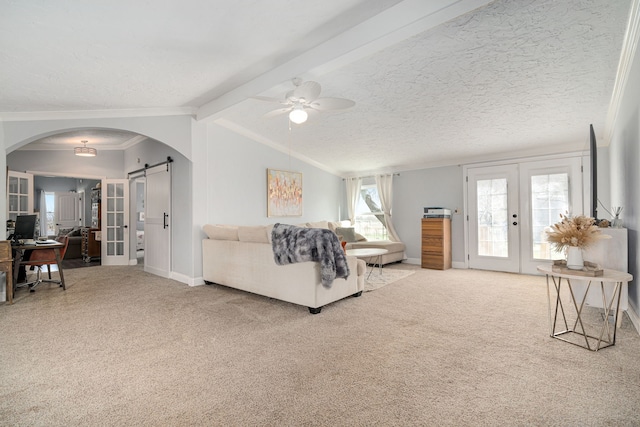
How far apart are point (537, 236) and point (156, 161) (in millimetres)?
7010

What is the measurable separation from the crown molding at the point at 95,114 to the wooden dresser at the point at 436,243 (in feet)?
15.5

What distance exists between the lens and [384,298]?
4020 mm

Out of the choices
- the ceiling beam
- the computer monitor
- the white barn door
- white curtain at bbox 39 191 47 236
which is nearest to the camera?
the ceiling beam

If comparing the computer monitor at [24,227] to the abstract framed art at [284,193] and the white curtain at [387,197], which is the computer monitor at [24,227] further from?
the white curtain at [387,197]

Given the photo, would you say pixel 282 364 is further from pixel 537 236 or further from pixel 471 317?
pixel 537 236

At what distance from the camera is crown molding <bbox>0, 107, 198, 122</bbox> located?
13.9 ft

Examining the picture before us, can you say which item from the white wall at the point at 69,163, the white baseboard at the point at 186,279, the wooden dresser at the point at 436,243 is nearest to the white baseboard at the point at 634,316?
the wooden dresser at the point at 436,243

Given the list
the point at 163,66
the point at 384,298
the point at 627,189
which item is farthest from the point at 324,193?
the point at 627,189

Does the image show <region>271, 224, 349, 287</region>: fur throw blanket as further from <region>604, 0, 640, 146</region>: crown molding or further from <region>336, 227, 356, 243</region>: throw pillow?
<region>336, 227, 356, 243</region>: throw pillow

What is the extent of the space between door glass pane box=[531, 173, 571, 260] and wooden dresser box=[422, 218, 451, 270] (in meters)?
1.42

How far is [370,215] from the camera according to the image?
307 inches

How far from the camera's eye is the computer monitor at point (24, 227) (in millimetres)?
4703

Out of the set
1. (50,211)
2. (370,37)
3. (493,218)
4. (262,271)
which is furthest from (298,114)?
(50,211)

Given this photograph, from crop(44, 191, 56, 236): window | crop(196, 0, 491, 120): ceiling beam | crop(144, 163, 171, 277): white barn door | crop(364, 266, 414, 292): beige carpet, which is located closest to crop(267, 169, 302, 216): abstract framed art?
crop(144, 163, 171, 277): white barn door
